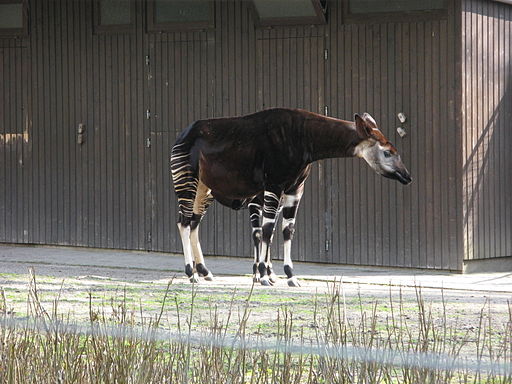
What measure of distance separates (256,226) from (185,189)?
872mm

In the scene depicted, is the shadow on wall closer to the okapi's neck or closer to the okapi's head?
the okapi's head

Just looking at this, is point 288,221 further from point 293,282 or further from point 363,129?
point 363,129

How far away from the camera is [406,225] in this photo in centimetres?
1433

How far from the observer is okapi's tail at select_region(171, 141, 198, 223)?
12805mm

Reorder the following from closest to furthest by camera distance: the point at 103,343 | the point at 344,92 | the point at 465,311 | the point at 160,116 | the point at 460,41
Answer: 1. the point at 103,343
2. the point at 465,311
3. the point at 460,41
4. the point at 344,92
5. the point at 160,116

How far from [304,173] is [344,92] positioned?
8.37 feet

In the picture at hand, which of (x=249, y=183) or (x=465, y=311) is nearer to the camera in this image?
(x=465, y=311)

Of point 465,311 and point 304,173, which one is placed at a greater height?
point 304,173

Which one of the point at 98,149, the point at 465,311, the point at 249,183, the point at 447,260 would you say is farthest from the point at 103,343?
the point at 98,149

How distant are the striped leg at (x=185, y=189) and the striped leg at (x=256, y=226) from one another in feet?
→ 2.15

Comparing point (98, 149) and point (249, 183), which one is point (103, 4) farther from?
point (249, 183)

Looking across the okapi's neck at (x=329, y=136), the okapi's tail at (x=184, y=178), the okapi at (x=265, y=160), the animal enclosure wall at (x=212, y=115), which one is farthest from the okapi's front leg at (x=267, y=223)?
the animal enclosure wall at (x=212, y=115)

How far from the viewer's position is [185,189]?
42.2 feet

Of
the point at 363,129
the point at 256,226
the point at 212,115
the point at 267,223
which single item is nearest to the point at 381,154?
the point at 363,129
